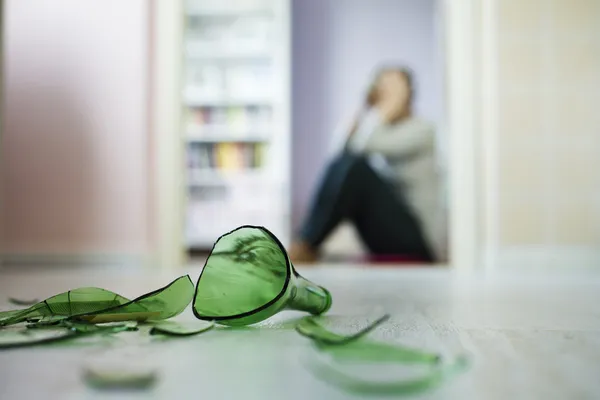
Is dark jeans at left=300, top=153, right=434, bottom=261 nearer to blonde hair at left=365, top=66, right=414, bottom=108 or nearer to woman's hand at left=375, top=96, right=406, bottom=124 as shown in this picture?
woman's hand at left=375, top=96, right=406, bottom=124

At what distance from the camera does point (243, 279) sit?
604 mm

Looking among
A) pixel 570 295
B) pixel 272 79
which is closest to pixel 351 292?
pixel 570 295

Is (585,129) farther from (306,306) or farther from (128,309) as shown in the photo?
(128,309)

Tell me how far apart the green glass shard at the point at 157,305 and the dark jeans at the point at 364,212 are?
2778mm

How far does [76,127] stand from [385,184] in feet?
5.58

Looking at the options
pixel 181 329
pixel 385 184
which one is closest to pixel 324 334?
pixel 181 329

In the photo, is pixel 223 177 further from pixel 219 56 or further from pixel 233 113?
pixel 219 56

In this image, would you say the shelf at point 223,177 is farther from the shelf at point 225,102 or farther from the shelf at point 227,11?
the shelf at point 227,11

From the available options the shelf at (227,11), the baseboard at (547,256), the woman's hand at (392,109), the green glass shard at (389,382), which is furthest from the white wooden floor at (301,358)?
the shelf at (227,11)

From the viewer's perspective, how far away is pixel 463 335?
2.10ft

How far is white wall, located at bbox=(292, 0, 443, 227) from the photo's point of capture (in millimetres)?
5320

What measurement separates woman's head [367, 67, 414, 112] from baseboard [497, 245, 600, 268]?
225 cm

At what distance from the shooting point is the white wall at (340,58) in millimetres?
5320

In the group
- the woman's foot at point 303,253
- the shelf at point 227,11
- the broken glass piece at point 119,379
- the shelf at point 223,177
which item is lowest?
the woman's foot at point 303,253
